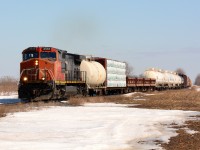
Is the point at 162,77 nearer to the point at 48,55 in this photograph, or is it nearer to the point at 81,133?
the point at 48,55

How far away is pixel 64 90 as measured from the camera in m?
29.2

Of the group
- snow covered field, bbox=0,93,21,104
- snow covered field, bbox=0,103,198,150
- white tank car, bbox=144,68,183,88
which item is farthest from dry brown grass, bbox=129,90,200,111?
white tank car, bbox=144,68,183,88

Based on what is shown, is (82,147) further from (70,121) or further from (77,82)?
(77,82)

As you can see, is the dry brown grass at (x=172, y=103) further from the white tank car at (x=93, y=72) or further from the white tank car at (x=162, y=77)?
the white tank car at (x=162, y=77)

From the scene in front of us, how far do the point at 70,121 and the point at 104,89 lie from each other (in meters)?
25.5

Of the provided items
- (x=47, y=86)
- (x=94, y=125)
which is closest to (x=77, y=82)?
(x=47, y=86)

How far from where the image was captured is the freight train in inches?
1054

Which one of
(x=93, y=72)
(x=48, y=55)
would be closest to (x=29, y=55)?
(x=48, y=55)

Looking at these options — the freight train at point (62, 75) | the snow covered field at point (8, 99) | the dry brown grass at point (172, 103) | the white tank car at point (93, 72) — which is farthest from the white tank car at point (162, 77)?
Result: the snow covered field at point (8, 99)

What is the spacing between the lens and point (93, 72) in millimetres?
34750

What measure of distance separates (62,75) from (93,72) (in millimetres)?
6130

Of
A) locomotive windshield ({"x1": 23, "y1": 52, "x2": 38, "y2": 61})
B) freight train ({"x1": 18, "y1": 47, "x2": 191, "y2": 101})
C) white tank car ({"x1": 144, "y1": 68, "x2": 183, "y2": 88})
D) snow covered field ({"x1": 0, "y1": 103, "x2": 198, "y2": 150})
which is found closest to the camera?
snow covered field ({"x1": 0, "y1": 103, "x2": 198, "y2": 150})

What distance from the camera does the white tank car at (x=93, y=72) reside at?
3412 centimetres

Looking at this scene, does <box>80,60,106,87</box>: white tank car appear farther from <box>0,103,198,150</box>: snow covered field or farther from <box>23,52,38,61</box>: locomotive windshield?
<box>0,103,198,150</box>: snow covered field
